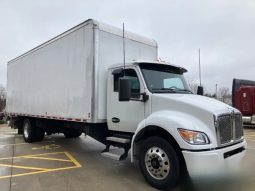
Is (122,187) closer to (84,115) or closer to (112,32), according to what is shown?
(84,115)

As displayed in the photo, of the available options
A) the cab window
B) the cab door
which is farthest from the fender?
the cab window

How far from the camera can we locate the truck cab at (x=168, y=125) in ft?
17.2

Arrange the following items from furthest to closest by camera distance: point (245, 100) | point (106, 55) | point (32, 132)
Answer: point (245, 100) < point (32, 132) < point (106, 55)

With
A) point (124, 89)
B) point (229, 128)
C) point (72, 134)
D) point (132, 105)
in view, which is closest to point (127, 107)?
point (132, 105)

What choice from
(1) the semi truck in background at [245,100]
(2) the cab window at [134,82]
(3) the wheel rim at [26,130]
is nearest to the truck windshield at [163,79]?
(2) the cab window at [134,82]

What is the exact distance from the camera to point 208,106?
5.57m

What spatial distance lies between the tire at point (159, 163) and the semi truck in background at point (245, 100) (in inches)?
570

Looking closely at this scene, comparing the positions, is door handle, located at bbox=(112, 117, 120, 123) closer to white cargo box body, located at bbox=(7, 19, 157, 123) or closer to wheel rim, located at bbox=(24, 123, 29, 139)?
white cargo box body, located at bbox=(7, 19, 157, 123)

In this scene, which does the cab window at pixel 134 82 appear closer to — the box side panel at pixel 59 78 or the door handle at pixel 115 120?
the door handle at pixel 115 120

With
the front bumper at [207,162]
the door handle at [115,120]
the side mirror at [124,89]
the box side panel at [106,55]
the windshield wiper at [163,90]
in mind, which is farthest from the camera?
the box side panel at [106,55]

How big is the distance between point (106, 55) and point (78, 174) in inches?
119

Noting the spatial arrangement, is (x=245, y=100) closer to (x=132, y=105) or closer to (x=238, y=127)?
(x=238, y=127)

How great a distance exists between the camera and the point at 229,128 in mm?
5645

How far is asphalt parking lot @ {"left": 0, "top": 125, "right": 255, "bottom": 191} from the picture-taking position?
5.77 m
